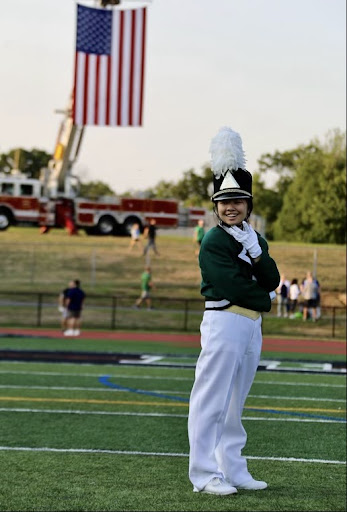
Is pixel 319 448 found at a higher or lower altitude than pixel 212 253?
lower

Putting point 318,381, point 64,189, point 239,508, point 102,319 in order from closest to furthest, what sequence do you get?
point 239,508 → point 318,381 → point 102,319 → point 64,189

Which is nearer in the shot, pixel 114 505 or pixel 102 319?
pixel 114 505

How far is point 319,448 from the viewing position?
329 inches

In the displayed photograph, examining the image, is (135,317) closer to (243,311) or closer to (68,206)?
(68,206)

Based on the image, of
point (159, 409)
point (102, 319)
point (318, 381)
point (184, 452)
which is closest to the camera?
point (184, 452)

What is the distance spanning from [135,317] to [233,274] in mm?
27359

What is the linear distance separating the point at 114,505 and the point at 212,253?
1363 millimetres

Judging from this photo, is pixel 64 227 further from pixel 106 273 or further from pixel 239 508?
pixel 239 508

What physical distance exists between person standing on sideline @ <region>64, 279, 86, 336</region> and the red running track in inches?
11.4

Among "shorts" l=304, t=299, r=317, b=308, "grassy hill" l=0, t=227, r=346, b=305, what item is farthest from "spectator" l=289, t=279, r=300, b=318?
"grassy hill" l=0, t=227, r=346, b=305

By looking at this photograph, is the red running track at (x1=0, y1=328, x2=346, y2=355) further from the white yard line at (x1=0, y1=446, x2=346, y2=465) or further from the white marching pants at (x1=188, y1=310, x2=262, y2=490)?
the white marching pants at (x1=188, y1=310, x2=262, y2=490)

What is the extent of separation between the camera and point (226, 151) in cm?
563

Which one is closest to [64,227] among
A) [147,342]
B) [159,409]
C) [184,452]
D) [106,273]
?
[106,273]

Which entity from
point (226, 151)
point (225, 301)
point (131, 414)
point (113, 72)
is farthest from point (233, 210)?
point (113, 72)
